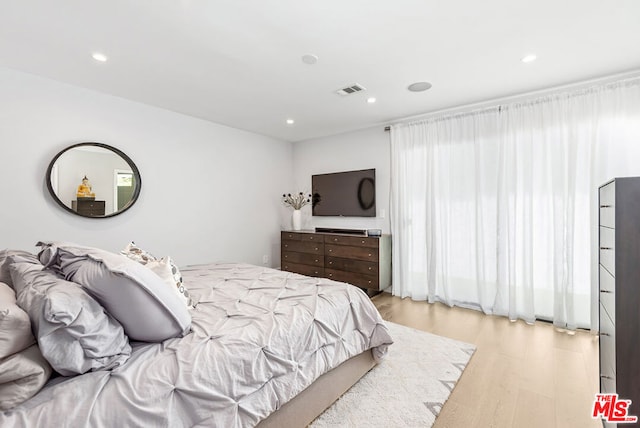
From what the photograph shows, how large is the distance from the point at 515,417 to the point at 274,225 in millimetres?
3974

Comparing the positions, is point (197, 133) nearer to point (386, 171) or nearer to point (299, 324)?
point (386, 171)

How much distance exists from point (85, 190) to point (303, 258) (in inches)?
111

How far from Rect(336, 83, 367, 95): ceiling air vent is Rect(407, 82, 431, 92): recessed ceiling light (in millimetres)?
491

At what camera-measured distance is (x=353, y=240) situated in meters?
3.93

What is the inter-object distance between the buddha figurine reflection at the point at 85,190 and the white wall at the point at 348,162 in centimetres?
283

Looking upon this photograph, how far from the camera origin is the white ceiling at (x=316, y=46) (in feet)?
5.95

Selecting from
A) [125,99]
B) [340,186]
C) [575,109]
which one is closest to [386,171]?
[340,186]

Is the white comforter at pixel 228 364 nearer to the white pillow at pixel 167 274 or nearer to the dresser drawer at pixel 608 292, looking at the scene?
the white pillow at pixel 167 274

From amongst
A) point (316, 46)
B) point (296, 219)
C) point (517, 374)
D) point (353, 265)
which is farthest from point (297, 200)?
point (517, 374)

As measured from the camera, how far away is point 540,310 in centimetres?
306

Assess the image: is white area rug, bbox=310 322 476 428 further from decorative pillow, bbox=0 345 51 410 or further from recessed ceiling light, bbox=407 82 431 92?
recessed ceiling light, bbox=407 82 431 92

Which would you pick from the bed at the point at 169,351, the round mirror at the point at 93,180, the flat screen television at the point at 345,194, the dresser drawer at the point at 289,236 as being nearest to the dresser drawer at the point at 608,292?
the bed at the point at 169,351

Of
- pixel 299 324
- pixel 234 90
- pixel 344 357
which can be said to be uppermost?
pixel 234 90

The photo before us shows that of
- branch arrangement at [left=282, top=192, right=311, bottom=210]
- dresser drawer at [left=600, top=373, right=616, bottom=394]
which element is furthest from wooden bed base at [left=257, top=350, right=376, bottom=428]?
branch arrangement at [left=282, top=192, right=311, bottom=210]
